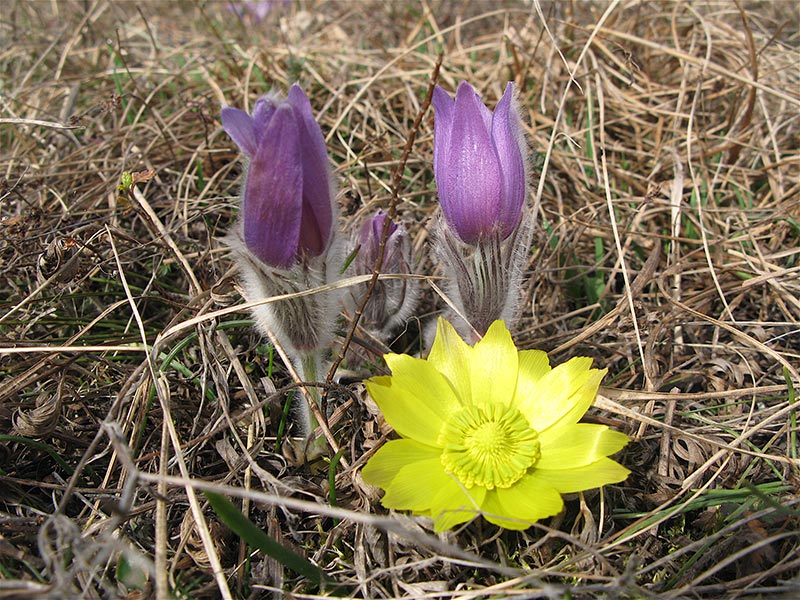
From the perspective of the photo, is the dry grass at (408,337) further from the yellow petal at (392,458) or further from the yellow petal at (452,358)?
the yellow petal at (452,358)

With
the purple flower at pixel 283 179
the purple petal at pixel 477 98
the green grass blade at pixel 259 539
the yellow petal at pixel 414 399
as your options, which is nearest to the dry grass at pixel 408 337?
the green grass blade at pixel 259 539

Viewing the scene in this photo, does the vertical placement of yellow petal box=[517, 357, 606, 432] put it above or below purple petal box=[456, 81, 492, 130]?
below

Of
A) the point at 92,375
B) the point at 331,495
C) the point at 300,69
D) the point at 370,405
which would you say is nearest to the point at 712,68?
the point at 300,69

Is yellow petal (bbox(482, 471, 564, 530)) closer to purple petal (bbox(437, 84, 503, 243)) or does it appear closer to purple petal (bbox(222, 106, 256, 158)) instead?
purple petal (bbox(437, 84, 503, 243))

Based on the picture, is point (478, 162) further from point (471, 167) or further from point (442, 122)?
point (442, 122)

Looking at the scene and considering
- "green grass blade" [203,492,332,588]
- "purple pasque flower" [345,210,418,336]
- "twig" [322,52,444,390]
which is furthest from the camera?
"purple pasque flower" [345,210,418,336]

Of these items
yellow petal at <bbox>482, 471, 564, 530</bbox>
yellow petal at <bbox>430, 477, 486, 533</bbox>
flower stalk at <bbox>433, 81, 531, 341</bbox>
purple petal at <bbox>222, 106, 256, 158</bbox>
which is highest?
purple petal at <bbox>222, 106, 256, 158</bbox>

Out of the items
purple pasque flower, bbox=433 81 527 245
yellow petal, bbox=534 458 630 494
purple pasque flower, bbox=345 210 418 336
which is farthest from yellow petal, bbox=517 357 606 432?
purple pasque flower, bbox=345 210 418 336

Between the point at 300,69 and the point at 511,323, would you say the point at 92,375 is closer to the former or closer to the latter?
the point at 511,323
